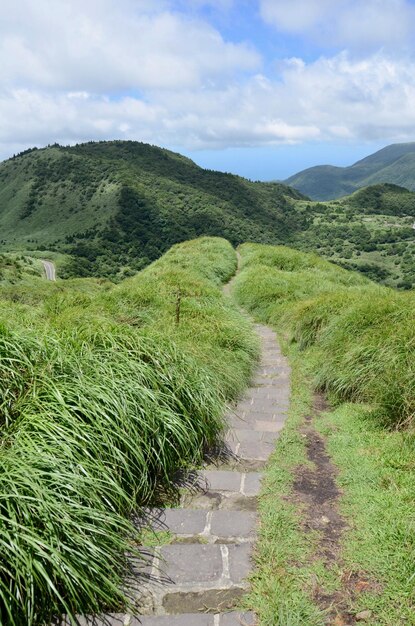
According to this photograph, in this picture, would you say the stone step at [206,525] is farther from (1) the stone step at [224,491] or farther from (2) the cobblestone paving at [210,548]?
(1) the stone step at [224,491]

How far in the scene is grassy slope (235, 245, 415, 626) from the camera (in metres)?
2.86

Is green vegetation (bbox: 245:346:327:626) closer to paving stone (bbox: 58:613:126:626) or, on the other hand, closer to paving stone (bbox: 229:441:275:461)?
paving stone (bbox: 229:441:275:461)

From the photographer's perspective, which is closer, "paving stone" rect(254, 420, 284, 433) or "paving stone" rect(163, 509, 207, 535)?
"paving stone" rect(163, 509, 207, 535)

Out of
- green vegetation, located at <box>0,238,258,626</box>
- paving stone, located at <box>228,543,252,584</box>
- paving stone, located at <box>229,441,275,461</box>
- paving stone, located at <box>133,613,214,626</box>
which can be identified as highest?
green vegetation, located at <box>0,238,258,626</box>

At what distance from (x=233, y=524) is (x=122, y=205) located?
12391 centimetres

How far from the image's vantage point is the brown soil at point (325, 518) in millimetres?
2803

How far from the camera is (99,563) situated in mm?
2828

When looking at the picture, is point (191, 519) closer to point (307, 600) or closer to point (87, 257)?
point (307, 600)

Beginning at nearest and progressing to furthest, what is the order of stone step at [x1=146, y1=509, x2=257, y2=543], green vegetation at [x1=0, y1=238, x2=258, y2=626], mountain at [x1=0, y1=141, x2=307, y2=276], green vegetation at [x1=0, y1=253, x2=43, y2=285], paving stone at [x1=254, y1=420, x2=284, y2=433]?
1. green vegetation at [x1=0, y1=238, x2=258, y2=626]
2. stone step at [x1=146, y1=509, x2=257, y2=543]
3. paving stone at [x1=254, y1=420, x2=284, y2=433]
4. green vegetation at [x1=0, y1=253, x2=43, y2=285]
5. mountain at [x1=0, y1=141, x2=307, y2=276]

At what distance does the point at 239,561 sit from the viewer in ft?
10.4

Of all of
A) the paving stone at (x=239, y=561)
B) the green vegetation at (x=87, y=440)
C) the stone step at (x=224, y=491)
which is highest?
the green vegetation at (x=87, y=440)

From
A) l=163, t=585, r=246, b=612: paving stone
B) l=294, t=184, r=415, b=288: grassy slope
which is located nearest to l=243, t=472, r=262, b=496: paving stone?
l=163, t=585, r=246, b=612: paving stone

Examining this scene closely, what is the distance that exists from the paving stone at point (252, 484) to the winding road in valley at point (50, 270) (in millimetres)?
86368

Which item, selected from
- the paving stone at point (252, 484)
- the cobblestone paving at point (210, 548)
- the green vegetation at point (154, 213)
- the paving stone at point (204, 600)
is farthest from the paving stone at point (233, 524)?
the green vegetation at point (154, 213)
